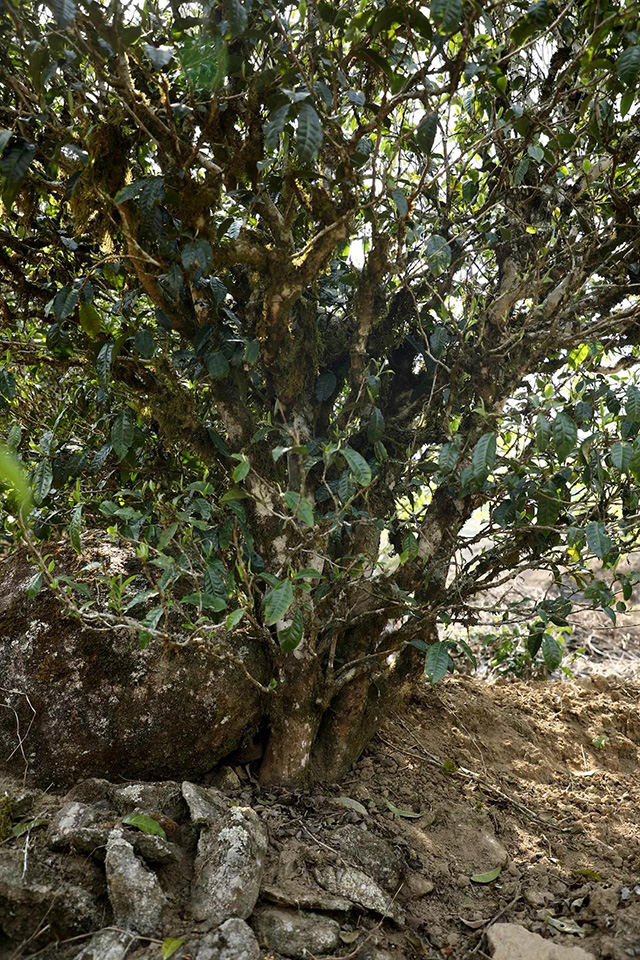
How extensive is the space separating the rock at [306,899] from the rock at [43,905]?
45 centimetres

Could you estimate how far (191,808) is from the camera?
1.92m

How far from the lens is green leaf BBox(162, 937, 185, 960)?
150 centimetres

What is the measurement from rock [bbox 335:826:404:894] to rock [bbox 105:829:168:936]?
2.02ft

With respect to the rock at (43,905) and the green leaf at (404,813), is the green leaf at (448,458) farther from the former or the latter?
the rock at (43,905)

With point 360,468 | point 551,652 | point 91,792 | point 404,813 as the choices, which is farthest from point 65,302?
point 404,813

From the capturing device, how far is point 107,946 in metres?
1.52

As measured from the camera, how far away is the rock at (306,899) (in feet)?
5.87

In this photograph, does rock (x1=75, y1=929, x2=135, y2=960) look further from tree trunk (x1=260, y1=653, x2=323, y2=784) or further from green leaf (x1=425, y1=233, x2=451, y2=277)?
green leaf (x1=425, y1=233, x2=451, y2=277)

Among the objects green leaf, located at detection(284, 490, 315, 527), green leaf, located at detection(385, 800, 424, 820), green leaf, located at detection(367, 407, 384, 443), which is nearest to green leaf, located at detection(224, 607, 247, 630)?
green leaf, located at detection(284, 490, 315, 527)

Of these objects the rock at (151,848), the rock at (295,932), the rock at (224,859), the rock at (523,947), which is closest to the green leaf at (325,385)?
the rock at (224,859)

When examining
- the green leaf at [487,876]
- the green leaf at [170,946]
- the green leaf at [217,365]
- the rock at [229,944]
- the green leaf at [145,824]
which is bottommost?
the green leaf at [170,946]

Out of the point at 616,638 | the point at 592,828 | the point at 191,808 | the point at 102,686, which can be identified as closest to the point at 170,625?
the point at 102,686

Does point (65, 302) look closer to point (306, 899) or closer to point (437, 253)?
point (437, 253)

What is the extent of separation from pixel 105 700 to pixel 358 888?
0.94m
